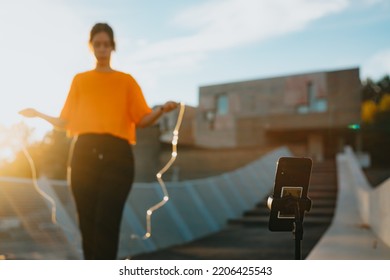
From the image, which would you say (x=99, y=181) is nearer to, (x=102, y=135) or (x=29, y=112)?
(x=102, y=135)

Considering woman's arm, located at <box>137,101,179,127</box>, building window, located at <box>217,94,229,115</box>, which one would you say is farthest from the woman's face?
building window, located at <box>217,94,229,115</box>

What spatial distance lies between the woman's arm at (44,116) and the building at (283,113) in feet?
64.7

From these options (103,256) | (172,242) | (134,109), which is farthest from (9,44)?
(172,242)

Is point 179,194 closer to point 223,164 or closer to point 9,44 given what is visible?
point 9,44

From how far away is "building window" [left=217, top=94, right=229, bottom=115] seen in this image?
32438mm

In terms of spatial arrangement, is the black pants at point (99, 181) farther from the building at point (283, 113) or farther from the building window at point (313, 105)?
the building window at point (313, 105)

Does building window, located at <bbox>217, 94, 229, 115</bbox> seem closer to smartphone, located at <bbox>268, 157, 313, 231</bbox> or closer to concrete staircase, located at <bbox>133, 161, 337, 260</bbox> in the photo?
concrete staircase, located at <bbox>133, 161, 337, 260</bbox>

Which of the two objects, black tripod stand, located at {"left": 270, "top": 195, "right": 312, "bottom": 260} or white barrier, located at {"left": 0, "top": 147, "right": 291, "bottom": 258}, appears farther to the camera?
white barrier, located at {"left": 0, "top": 147, "right": 291, "bottom": 258}

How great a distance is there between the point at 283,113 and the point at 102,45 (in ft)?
87.6

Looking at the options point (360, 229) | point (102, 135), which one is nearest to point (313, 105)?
point (360, 229)

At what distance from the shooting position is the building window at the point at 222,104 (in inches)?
1277

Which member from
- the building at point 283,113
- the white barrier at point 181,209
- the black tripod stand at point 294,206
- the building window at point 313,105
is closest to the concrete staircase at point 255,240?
the white barrier at point 181,209

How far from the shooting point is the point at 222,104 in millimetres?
34344

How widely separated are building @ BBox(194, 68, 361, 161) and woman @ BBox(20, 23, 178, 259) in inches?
774
